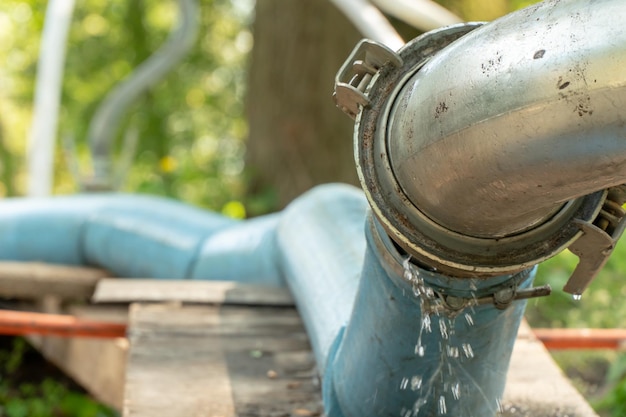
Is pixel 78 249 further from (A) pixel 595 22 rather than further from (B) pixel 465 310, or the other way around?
(A) pixel 595 22

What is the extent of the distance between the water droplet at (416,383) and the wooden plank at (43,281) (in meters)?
2.25

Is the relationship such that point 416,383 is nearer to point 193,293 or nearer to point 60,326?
point 193,293

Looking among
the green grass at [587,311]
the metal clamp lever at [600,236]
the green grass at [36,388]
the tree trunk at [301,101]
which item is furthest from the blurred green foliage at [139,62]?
the metal clamp lever at [600,236]

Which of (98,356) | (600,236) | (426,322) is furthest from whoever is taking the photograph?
(98,356)

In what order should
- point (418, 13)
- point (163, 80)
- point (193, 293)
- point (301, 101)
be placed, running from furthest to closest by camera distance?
1. point (163, 80)
2. point (301, 101)
3. point (418, 13)
4. point (193, 293)

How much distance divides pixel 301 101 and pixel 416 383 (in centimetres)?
406

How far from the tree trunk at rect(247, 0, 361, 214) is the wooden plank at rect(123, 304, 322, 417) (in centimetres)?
286

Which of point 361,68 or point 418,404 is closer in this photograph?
point 361,68

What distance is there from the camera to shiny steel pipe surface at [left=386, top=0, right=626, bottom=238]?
1215 millimetres

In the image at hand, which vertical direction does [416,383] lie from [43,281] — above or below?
above

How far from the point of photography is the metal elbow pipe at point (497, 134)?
4.03ft

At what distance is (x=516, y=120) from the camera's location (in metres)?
→ 1.33

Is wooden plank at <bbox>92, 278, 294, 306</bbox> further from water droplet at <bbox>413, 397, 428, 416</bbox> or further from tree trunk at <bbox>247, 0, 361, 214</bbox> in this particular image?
tree trunk at <bbox>247, 0, 361, 214</bbox>

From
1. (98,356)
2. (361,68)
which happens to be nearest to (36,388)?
(98,356)
